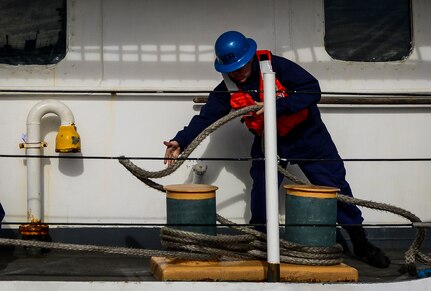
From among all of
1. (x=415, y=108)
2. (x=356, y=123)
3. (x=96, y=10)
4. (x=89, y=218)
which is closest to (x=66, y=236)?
(x=89, y=218)

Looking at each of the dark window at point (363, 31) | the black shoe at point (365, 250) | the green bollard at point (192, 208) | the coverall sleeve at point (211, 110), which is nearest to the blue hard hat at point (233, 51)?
the coverall sleeve at point (211, 110)

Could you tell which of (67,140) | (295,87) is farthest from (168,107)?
(295,87)

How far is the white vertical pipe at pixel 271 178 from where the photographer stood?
3293mm

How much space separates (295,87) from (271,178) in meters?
0.87

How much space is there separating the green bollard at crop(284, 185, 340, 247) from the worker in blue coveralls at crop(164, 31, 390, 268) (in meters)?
0.38

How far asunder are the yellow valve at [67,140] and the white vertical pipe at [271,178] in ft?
5.52

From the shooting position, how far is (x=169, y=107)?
470 centimetres

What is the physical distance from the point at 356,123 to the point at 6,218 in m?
2.71

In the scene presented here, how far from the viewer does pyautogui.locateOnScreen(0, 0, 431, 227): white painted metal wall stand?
4.64 m

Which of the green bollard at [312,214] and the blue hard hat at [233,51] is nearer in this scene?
the green bollard at [312,214]

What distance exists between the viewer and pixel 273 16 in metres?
4.76

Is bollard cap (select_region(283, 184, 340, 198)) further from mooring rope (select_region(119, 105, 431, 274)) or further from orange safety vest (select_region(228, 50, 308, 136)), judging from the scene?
orange safety vest (select_region(228, 50, 308, 136))

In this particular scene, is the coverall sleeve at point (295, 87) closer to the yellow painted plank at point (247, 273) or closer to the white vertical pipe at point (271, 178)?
the white vertical pipe at point (271, 178)

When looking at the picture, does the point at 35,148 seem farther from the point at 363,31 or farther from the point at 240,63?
the point at 363,31
